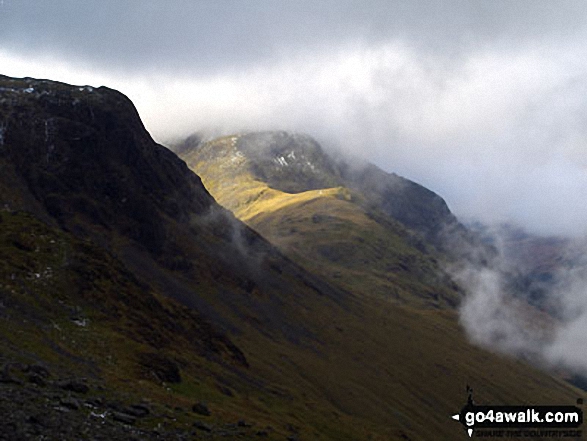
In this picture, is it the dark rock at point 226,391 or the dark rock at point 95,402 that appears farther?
the dark rock at point 226,391

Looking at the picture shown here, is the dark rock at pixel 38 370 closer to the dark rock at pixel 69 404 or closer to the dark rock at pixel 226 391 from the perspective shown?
the dark rock at pixel 69 404

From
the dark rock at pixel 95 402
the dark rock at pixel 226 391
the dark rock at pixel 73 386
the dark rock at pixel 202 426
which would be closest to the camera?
the dark rock at pixel 95 402

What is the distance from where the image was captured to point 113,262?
145 m

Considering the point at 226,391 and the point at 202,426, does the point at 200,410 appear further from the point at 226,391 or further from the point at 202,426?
the point at 226,391

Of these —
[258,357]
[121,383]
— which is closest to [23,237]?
[121,383]

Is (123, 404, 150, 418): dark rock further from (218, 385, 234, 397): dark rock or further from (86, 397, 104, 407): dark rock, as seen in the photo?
(218, 385, 234, 397): dark rock

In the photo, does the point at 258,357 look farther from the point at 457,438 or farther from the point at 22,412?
the point at 22,412

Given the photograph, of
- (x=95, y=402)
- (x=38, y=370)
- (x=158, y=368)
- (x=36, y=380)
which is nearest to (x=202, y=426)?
(x=95, y=402)

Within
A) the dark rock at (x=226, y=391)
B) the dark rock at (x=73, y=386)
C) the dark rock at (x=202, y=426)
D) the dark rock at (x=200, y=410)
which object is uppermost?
the dark rock at (x=73, y=386)

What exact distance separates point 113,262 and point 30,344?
72.8m

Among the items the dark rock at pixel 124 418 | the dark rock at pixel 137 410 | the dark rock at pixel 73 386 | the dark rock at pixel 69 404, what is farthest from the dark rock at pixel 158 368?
the dark rock at pixel 69 404

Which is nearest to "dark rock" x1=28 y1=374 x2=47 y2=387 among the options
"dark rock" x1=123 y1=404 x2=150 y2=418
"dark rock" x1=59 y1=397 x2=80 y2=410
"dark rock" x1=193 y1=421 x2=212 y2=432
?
"dark rock" x1=59 y1=397 x2=80 y2=410

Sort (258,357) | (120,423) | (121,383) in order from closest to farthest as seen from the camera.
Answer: (120,423), (121,383), (258,357)

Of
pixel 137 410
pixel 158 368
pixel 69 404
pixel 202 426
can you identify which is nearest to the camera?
pixel 69 404
